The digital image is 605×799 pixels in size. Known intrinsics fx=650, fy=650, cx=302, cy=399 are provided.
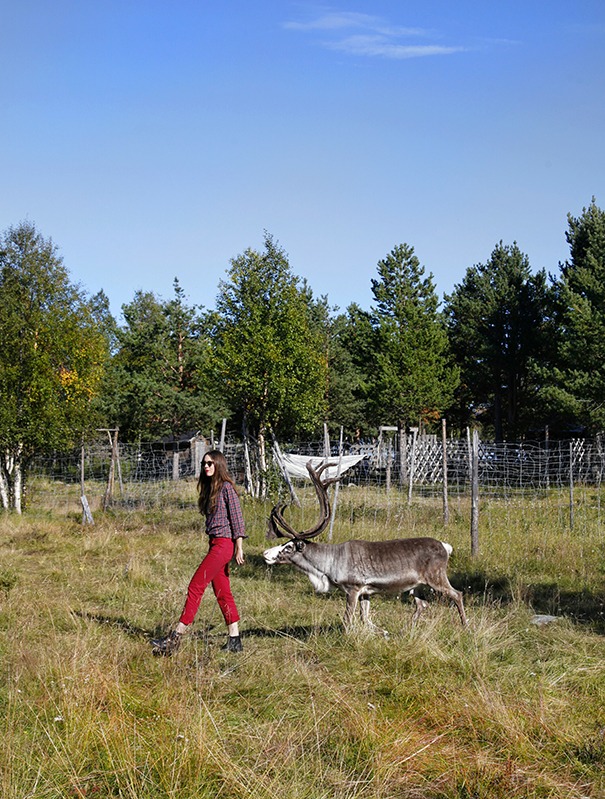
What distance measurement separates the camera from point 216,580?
5.50 m

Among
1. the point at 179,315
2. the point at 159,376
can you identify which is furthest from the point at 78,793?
the point at 179,315

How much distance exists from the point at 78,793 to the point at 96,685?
108 centimetres

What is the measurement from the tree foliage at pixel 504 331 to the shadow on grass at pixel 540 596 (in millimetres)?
26546

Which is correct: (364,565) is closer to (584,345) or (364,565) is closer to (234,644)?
(234,644)

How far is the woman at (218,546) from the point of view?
534cm

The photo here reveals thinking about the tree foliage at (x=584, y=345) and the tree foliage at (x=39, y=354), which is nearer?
the tree foliage at (x=39, y=354)

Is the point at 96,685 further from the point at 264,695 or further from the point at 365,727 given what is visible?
the point at 365,727

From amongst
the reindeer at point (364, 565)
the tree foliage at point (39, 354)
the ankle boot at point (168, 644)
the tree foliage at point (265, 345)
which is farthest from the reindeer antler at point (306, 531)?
the tree foliage at point (265, 345)

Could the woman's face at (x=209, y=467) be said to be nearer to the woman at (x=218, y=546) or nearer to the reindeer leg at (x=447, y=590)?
the woman at (x=218, y=546)

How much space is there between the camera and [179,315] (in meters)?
34.5

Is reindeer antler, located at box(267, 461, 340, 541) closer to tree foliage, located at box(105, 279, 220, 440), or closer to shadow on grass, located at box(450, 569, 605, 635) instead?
shadow on grass, located at box(450, 569, 605, 635)

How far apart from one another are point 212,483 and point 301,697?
202 cm

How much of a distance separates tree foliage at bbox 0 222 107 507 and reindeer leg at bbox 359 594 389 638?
10.9 metres

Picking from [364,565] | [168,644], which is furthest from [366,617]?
[168,644]
